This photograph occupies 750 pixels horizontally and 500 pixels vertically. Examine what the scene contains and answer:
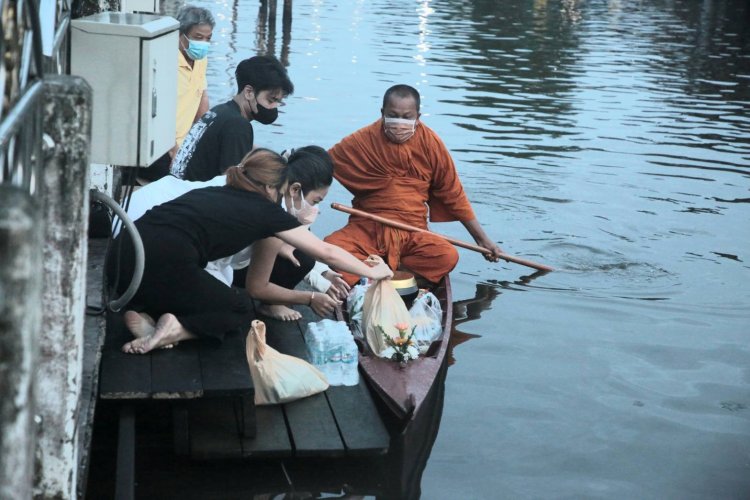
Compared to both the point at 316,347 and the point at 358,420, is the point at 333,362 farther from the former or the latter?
the point at 358,420

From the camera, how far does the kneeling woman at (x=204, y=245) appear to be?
4621 mm

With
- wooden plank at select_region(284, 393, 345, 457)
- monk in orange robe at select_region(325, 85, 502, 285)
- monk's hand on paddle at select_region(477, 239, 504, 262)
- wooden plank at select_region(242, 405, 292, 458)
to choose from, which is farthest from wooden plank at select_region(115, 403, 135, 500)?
monk's hand on paddle at select_region(477, 239, 504, 262)

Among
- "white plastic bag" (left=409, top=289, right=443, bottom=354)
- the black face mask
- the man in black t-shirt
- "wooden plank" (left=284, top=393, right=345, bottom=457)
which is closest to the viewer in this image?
"wooden plank" (left=284, top=393, right=345, bottom=457)

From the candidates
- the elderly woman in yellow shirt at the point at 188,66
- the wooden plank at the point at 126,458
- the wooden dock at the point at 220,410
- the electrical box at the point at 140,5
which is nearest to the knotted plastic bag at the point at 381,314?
the wooden dock at the point at 220,410

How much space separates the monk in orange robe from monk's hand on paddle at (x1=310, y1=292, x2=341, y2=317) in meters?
1.79

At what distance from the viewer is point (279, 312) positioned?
528cm

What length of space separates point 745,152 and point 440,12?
861 inches

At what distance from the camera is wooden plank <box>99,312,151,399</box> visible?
4039 millimetres

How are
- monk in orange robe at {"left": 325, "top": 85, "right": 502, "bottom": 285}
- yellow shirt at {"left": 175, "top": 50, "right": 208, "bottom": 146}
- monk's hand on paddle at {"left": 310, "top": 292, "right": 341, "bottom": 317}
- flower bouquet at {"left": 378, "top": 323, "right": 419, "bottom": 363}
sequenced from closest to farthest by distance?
1. monk's hand on paddle at {"left": 310, "top": 292, "right": 341, "bottom": 317}
2. flower bouquet at {"left": 378, "top": 323, "right": 419, "bottom": 363}
3. monk in orange robe at {"left": 325, "top": 85, "right": 502, "bottom": 285}
4. yellow shirt at {"left": 175, "top": 50, "right": 208, "bottom": 146}

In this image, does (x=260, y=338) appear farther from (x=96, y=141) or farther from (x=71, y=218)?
(x=71, y=218)

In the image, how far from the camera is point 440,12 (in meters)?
34.2

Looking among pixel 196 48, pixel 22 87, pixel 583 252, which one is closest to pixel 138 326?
pixel 22 87

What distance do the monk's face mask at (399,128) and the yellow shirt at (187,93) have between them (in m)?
1.40

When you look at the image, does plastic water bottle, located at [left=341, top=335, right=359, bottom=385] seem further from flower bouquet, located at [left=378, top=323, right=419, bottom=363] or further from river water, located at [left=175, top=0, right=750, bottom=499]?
river water, located at [left=175, top=0, right=750, bottom=499]
